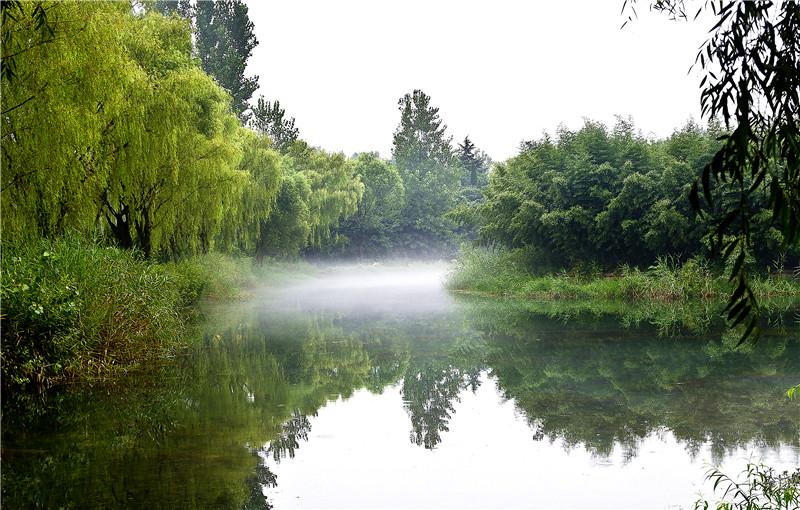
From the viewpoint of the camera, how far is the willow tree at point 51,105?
10.5 m

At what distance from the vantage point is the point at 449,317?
781 inches

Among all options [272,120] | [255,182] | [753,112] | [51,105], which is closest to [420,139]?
[272,120]

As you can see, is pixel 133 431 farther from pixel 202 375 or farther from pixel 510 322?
pixel 510 322

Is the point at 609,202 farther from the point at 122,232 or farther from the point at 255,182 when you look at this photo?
the point at 122,232

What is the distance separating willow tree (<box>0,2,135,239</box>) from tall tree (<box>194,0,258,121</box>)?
3223 cm

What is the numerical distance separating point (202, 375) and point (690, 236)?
17.5 m

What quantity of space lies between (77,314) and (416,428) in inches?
191

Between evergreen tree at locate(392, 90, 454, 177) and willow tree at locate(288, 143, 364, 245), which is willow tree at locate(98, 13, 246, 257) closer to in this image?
willow tree at locate(288, 143, 364, 245)

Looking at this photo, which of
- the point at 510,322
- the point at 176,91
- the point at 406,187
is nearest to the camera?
the point at 176,91

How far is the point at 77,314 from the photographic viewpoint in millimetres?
9672

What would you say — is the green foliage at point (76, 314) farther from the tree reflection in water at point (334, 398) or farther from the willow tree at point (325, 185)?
the willow tree at point (325, 185)

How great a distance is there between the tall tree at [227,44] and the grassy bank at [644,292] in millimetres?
22217

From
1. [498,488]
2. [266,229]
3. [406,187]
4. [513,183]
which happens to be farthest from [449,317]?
[406,187]

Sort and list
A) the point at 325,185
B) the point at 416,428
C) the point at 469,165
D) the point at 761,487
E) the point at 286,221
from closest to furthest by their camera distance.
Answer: the point at 761,487, the point at 416,428, the point at 286,221, the point at 325,185, the point at 469,165
